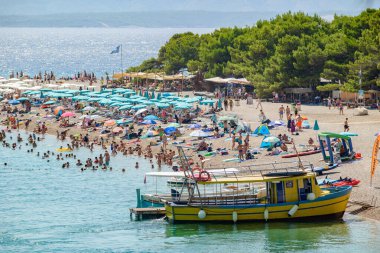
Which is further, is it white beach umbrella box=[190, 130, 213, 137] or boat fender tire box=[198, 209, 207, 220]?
white beach umbrella box=[190, 130, 213, 137]

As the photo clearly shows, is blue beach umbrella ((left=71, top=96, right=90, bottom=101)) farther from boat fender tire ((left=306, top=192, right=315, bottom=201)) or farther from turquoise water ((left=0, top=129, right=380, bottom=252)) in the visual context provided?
boat fender tire ((left=306, top=192, right=315, bottom=201))

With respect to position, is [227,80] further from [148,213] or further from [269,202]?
[269,202]

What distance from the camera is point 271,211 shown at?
45.7m

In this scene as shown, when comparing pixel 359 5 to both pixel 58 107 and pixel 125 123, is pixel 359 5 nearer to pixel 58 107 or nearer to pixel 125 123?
pixel 125 123

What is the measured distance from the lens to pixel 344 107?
8281 cm

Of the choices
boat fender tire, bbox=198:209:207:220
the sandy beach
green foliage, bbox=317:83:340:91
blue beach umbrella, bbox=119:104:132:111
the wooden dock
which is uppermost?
green foliage, bbox=317:83:340:91

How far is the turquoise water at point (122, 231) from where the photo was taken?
43.5 meters

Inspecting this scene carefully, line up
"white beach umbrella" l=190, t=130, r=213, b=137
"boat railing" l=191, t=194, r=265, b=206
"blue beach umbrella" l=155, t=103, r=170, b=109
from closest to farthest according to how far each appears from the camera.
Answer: "boat railing" l=191, t=194, r=265, b=206 → "white beach umbrella" l=190, t=130, r=213, b=137 → "blue beach umbrella" l=155, t=103, r=170, b=109

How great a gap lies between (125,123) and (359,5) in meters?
58.7

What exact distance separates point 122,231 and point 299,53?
145 feet

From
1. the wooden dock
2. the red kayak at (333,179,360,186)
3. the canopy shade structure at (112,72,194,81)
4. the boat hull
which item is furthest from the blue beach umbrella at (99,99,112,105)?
the boat hull

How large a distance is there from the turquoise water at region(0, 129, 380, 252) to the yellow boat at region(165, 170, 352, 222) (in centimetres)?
49

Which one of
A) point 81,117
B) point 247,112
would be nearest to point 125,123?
point 81,117

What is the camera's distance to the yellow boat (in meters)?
45.4
